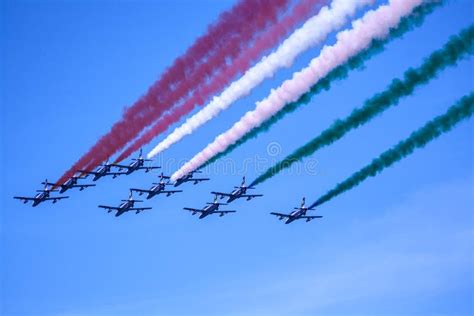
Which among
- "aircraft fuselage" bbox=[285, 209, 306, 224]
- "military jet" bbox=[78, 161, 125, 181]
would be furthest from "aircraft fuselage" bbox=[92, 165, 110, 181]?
"aircraft fuselage" bbox=[285, 209, 306, 224]

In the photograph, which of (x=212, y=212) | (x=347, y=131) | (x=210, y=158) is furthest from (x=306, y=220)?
(x=347, y=131)

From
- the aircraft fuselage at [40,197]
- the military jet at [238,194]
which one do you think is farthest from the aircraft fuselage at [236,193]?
the aircraft fuselage at [40,197]

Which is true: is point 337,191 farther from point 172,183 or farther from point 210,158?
point 172,183

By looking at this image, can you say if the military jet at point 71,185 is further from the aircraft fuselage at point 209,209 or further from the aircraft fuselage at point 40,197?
the aircraft fuselage at point 209,209

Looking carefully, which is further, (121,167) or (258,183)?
(121,167)

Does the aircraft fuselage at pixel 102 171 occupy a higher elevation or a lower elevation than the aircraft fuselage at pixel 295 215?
higher

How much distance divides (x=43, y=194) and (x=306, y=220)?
50.8 ft

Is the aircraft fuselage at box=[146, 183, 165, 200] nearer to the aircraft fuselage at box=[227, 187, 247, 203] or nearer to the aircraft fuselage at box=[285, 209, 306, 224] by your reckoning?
the aircraft fuselage at box=[227, 187, 247, 203]

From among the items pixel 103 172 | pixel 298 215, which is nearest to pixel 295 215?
pixel 298 215

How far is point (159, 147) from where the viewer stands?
45.3 meters

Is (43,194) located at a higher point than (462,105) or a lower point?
higher

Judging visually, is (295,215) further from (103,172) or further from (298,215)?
(103,172)

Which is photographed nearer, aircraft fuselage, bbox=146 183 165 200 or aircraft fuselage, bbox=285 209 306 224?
aircraft fuselage, bbox=285 209 306 224

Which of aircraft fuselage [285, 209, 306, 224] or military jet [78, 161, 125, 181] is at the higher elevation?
military jet [78, 161, 125, 181]
